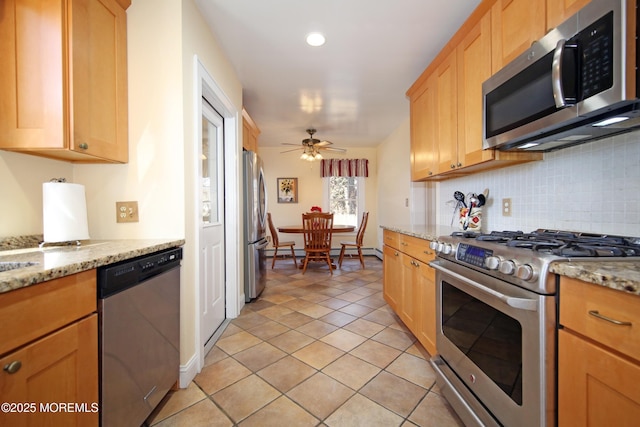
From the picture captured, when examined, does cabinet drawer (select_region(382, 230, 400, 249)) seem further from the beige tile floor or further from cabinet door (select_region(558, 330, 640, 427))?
cabinet door (select_region(558, 330, 640, 427))

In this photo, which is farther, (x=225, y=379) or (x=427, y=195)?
(x=427, y=195)

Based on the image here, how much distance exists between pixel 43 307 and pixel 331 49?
245 cm

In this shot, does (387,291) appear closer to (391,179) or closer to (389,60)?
(389,60)

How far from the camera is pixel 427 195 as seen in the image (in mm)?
4086

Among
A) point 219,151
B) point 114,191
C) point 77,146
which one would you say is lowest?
point 114,191

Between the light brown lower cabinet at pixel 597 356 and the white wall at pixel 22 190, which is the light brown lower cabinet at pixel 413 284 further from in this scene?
the white wall at pixel 22 190

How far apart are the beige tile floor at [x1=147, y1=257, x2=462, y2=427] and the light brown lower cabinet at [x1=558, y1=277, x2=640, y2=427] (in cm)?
73

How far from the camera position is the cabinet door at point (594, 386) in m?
0.67

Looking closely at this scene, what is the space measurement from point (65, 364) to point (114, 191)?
1.01 m

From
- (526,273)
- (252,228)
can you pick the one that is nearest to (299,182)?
(252,228)

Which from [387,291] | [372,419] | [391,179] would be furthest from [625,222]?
[391,179]

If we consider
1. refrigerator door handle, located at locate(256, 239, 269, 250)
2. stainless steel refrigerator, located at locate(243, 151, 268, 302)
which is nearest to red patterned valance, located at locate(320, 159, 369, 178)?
stainless steel refrigerator, located at locate(243, 151, 268, 302)

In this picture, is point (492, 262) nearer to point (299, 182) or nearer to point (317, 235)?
point (317, 235)

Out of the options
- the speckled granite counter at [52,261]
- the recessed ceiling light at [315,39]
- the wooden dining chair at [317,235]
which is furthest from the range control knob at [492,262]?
the wooden dining chair at [317,235]
